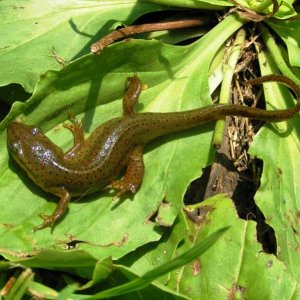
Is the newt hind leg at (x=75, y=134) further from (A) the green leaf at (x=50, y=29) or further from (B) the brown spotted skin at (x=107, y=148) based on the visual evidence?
(A) the green leaf at (x=50, y=29)

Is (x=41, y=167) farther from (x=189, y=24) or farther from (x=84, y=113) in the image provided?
(x=189, y=24)

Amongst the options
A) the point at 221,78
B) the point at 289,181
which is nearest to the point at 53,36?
the point at 221,78

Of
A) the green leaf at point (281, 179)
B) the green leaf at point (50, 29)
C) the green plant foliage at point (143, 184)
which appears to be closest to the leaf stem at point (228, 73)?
the green plant foliage at point (143, 184)

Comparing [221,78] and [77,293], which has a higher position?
[221,78]

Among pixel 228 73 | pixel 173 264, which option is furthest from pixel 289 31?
pixel 173 264

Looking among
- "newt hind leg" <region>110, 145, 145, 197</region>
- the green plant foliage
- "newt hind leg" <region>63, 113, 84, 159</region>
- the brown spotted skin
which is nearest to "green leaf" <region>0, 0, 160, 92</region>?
the green plant foliage

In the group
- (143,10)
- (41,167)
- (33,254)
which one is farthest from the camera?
(143,10)
